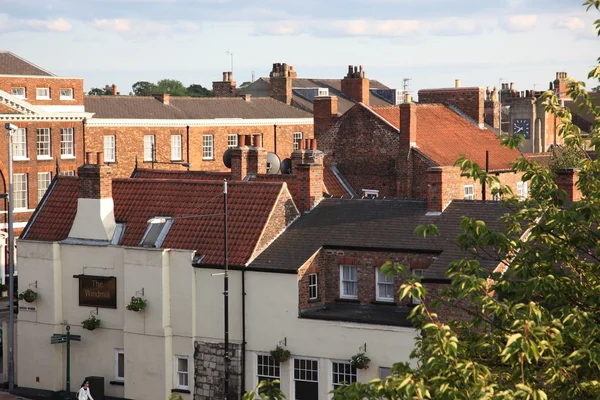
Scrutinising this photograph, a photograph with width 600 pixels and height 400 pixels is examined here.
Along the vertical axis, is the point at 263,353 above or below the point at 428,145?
below

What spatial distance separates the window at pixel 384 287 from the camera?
36250 millimetres

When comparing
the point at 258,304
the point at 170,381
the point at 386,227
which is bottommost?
the point at 170,381

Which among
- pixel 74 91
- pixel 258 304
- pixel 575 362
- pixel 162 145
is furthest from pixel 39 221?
pixel 162 145

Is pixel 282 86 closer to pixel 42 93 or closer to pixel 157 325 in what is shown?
pixel 42 93

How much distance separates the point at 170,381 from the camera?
122 ft

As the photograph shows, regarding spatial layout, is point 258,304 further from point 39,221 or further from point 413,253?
point 39,221

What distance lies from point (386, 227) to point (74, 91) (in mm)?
39930

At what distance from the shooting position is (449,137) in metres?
59.6

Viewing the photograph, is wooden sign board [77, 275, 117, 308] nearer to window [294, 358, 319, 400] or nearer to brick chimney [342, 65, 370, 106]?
window [294, 358, 319, 400]

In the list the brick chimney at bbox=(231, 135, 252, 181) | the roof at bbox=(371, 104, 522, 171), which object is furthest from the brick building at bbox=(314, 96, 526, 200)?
the brick chimney at bbox=(231, 135, 252, 181)

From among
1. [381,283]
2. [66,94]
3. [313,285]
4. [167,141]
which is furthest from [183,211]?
[167,141]

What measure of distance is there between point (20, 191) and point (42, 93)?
22.0 ft

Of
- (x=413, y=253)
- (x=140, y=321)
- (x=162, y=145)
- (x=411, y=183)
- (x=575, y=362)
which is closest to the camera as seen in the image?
(x=575, y=362)

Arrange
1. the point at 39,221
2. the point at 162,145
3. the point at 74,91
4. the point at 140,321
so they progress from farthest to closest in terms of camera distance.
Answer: the point at 162,145 < the point at 74,91 < the point at 39,221 < the point at 140,321
